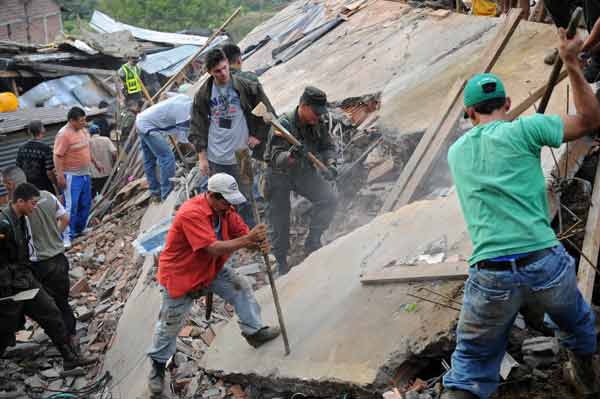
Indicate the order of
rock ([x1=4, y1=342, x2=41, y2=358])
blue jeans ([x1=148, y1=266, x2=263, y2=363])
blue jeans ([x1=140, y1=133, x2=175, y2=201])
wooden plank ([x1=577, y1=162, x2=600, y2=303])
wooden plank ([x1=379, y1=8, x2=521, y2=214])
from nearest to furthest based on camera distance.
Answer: wooden plank ([x1=577, y1=162, x2=600, y2=303]) → blue jeans ([x1=148, y1=266, x2=263, y2=363]) → wooden plank ([x1=379, y1=8, x2=521, y2=214]) → rock ([x1=4, y1=342, x2=41, y2=358]) → blue jeans ([x1=140, y1=133, x2=175, y2=201])

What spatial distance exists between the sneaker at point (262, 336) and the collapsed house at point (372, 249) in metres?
0.06

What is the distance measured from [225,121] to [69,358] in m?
2.94

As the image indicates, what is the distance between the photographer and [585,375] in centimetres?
333

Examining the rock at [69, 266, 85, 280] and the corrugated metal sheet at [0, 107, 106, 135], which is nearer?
the rock at [69, 266, 85, 280]

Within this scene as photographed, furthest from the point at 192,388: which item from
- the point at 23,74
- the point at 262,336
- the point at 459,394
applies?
the point at 23,74

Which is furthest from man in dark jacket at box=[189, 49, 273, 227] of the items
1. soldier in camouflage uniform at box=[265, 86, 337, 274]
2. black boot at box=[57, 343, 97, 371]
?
black boot at box=[57, 343, 97, 371]

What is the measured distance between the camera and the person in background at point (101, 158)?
486 inches

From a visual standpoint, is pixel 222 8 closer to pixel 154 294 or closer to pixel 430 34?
pixel 430 34

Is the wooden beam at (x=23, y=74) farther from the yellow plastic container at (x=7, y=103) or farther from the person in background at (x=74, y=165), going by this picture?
the person in background at (x=74, y=165)

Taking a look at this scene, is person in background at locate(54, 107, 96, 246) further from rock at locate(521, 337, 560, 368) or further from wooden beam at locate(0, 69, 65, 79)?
rock at locate(521, 337, 560, 368)

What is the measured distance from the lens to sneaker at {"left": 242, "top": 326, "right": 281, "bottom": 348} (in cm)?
507

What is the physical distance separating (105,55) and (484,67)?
47.5ft

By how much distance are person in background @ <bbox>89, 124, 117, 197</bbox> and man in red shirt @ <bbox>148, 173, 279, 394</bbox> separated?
790 centimetres

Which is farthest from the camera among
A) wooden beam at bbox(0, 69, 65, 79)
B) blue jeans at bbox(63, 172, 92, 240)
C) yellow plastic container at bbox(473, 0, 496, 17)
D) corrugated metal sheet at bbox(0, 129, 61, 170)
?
wooden beam at bbox(0, 69, 65, 79)
